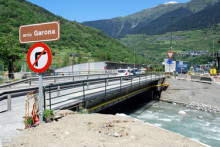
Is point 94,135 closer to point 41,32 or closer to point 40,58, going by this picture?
point 40,58

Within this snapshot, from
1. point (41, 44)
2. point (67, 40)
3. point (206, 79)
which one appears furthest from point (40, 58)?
point (67, 40)

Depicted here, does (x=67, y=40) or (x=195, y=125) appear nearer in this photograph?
(x=195, y=125)

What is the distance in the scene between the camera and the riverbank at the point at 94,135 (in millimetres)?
4871

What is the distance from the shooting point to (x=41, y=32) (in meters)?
5.55

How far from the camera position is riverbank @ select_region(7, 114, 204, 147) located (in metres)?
4.87

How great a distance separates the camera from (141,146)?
16.1 ft

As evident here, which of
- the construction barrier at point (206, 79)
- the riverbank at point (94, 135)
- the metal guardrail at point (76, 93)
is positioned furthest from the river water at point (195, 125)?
the construction barrier at point (206, 79)

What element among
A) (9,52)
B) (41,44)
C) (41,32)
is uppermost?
(9,52)

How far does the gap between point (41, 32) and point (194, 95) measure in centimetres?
2210

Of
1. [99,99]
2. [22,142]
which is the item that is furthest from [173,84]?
[22,142]

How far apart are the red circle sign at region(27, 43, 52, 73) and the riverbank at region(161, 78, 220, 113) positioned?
1891cm

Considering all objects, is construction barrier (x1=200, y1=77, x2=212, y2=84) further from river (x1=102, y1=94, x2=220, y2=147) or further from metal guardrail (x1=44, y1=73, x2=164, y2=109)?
metal guardrail (x1=44, y1=73, x2=164, y2=109)

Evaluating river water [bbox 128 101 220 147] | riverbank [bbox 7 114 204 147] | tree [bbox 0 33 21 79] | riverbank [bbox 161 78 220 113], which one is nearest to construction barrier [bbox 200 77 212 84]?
riverbank [bbox 161 78 220 113]

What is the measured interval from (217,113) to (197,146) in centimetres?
1609
